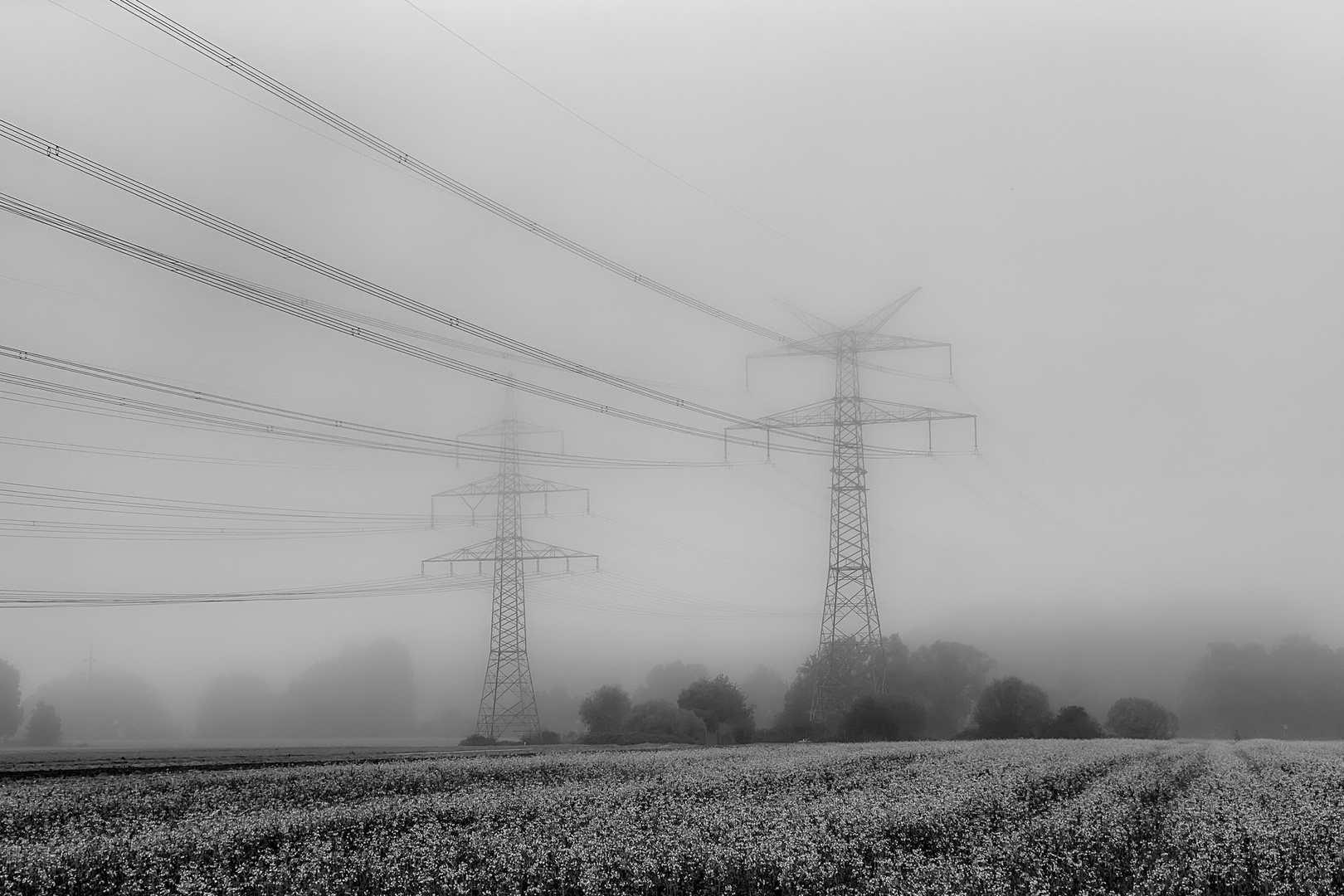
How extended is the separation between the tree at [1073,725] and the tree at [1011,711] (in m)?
0.90

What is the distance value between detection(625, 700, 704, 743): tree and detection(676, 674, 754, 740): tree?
1.35 meters

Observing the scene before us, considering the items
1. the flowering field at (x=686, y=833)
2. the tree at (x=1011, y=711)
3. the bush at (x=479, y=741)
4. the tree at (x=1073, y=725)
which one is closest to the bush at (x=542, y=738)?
the bush at (x=479, y=741)

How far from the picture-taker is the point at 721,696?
98688 mm

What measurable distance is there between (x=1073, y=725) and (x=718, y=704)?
31.5 meters

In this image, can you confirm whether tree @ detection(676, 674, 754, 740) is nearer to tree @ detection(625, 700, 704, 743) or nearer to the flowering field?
tree @ detection(625, 700, 704, 743)

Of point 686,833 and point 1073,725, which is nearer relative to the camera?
point 686,833

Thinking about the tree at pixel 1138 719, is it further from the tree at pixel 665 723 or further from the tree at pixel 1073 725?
the tree at pixel 665 723

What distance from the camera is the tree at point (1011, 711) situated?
9244 cm

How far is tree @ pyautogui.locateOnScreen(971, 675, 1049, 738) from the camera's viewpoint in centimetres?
9244

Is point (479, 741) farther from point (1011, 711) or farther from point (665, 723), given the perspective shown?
point (1011, 711)

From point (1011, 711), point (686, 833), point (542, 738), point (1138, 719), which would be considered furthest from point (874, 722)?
point (686, 833)

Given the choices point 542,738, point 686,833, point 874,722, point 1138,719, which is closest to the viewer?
point 686,833

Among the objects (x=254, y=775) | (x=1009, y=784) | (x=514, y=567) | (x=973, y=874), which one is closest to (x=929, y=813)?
(x=973, y=874)

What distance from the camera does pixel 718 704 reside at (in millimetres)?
Result: 98062
